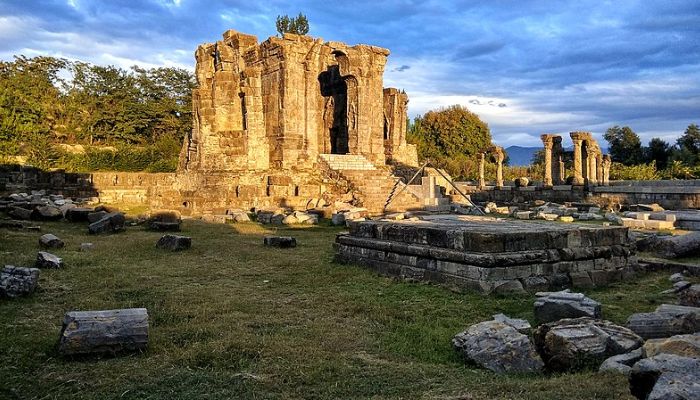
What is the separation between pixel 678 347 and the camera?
3590 mm

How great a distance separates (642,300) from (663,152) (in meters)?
45.2

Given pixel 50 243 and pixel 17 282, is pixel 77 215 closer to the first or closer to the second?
pixel 50 243

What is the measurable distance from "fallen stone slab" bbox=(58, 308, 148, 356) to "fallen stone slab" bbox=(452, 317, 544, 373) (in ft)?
8.63

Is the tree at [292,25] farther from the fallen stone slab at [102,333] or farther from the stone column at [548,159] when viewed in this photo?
the fallen stone slab at [102,333]

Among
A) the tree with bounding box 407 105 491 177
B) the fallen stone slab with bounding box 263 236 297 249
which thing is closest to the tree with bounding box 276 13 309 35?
the tree with bounding box 407 105 491 177

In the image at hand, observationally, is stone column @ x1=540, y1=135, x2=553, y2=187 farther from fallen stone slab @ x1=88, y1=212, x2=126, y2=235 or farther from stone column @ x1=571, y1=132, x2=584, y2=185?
fallen stone slab @ x1=88, y1=212, x2=126, y2=235

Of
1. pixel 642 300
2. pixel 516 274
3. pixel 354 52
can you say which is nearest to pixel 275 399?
pixel 516 274

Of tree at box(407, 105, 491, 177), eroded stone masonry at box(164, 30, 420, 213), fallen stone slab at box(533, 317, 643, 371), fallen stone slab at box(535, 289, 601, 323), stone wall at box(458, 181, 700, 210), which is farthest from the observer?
tree at box(407, 105, 491, 177)

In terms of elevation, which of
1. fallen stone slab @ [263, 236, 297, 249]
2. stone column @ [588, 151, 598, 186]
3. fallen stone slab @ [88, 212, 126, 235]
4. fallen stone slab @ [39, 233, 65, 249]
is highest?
stone column @ [588, 151, 598, 186]

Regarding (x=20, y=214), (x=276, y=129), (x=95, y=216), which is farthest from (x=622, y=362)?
(x=276, y=129)

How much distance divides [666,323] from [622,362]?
104cm

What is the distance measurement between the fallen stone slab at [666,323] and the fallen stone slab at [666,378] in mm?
1302

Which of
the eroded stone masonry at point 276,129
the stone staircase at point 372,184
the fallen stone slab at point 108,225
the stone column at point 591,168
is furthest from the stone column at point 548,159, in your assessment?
the fallen stone slab at point 108,225

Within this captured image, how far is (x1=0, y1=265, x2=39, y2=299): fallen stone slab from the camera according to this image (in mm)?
6078
